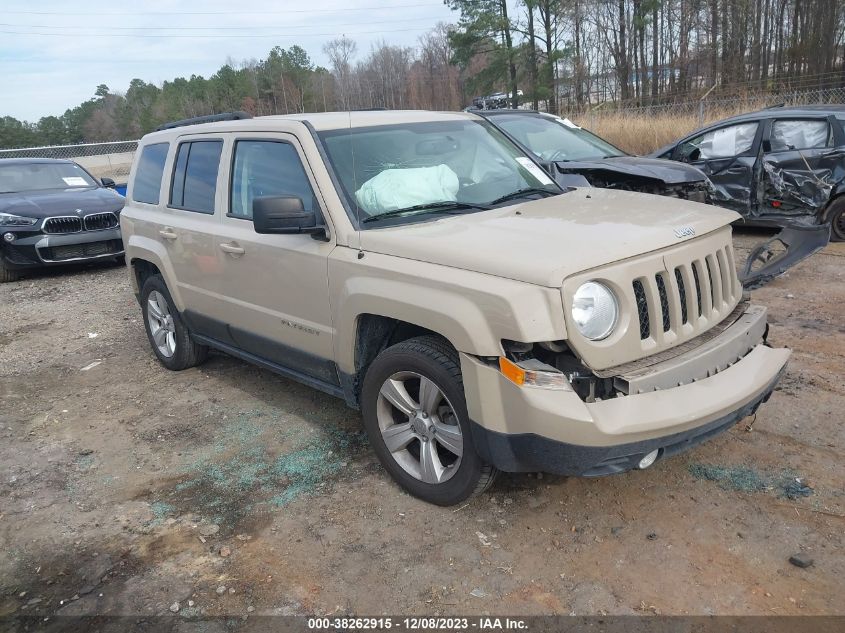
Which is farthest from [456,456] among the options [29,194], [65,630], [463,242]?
[29,194]

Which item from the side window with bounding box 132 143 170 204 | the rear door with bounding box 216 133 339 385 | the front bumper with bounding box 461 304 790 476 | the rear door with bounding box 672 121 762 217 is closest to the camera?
the front bumper with bounding box 461 304 790 476

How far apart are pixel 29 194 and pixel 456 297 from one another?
9.83 metres

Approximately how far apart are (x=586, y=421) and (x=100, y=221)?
950cm

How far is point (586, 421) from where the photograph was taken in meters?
2.72

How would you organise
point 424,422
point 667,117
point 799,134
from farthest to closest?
point 667,117
point 799,134
point 424,422

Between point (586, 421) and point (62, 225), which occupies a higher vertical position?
point (62, 225)

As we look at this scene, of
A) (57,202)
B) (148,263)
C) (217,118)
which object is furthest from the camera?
(57,202)

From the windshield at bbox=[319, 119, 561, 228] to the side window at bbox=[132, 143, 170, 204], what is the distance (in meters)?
2.07

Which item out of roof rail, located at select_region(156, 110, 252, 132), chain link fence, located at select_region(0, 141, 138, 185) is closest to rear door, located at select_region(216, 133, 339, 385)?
roof rail, located at select_region(156, 110, 252, 132)

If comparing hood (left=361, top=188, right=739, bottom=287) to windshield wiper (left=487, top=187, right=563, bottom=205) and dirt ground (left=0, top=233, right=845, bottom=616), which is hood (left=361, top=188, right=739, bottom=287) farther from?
dirt ground (left=0, top=233, right=845, bottom=616)

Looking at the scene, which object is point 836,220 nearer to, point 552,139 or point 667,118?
point 552,139

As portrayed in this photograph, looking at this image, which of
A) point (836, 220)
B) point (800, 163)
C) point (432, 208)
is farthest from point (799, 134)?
point (432, 208)

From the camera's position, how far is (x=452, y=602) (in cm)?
281

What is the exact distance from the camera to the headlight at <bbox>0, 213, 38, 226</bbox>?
9703 millimetres
